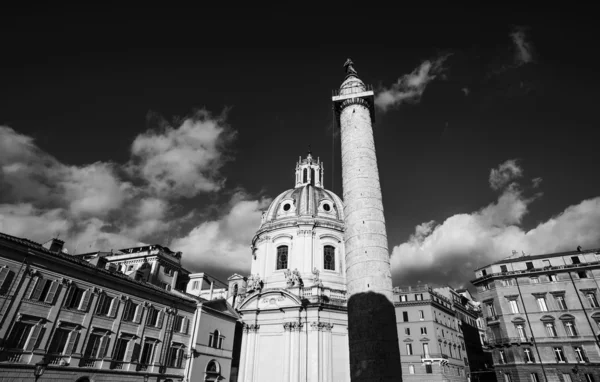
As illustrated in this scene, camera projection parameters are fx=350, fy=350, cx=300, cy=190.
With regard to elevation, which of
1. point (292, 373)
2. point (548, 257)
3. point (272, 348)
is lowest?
point (292, 373)

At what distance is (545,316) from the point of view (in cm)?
3212

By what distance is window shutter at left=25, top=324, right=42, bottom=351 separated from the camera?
→ 18.2m

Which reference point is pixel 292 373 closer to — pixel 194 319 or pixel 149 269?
pixel 194 319

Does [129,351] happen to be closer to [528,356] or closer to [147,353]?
[147,353]

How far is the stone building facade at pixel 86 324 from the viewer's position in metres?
17.9

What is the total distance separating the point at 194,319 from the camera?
95.9 feet

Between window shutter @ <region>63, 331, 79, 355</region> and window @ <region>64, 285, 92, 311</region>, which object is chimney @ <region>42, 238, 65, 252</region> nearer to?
window @ <region>64, 285, 92, 311</region>

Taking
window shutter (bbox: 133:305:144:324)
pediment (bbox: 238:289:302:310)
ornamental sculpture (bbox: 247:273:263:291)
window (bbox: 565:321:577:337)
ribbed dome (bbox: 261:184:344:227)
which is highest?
ribbed dome (bbox: 261:184:344:227)

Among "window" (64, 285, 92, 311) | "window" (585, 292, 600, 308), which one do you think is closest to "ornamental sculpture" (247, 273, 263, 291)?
"window" (64, 285, 92, 311)

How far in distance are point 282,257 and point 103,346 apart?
2198 centimetres

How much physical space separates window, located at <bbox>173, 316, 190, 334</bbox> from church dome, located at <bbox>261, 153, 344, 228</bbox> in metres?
17.0

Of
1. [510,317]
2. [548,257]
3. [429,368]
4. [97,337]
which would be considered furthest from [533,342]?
[97,337]

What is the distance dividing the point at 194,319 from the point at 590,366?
3305 cm

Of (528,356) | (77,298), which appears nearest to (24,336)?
(77,298)
